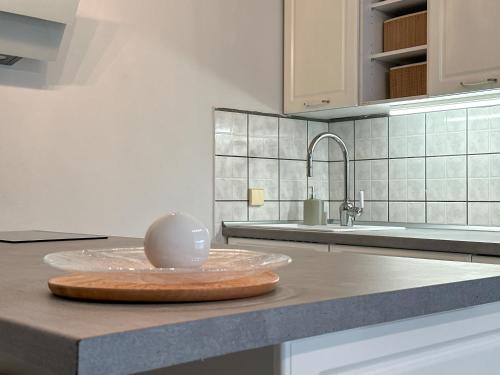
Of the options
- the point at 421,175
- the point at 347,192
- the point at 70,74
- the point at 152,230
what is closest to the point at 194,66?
the point at 70,74

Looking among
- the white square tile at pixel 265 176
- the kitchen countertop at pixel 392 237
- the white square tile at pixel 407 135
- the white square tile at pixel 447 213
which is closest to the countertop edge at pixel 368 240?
the kitchen countertop at pixel 392 237

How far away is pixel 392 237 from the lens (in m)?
2.37

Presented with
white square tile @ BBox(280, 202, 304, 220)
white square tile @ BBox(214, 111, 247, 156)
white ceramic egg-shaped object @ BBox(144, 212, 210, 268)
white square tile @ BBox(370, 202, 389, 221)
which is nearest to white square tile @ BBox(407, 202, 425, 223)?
white square tile @ BBox(370, 202, 389, 221)

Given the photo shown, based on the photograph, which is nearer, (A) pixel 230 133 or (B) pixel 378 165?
(A) pixel 230 133

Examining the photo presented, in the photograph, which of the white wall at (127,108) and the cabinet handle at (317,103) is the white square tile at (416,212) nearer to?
the cabinet handle at (317,103)

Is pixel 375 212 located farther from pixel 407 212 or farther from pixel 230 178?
pixel 230 178

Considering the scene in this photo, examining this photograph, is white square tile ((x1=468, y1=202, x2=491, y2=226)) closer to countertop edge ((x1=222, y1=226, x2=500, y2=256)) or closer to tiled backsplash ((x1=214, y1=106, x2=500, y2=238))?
tiled backsplash ((x1=214, y1=106, x2=500, y2=238))

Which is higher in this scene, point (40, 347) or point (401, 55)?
point (401, 55)

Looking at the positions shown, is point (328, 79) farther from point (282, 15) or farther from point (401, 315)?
point (401, 315)

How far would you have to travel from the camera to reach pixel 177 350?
25.5 inches

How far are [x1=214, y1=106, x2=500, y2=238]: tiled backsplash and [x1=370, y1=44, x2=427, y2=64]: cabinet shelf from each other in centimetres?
27

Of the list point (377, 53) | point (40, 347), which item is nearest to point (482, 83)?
point (377, 53)

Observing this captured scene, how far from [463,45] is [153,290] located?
6.98 feet

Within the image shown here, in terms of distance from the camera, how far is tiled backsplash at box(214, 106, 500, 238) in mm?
2861
